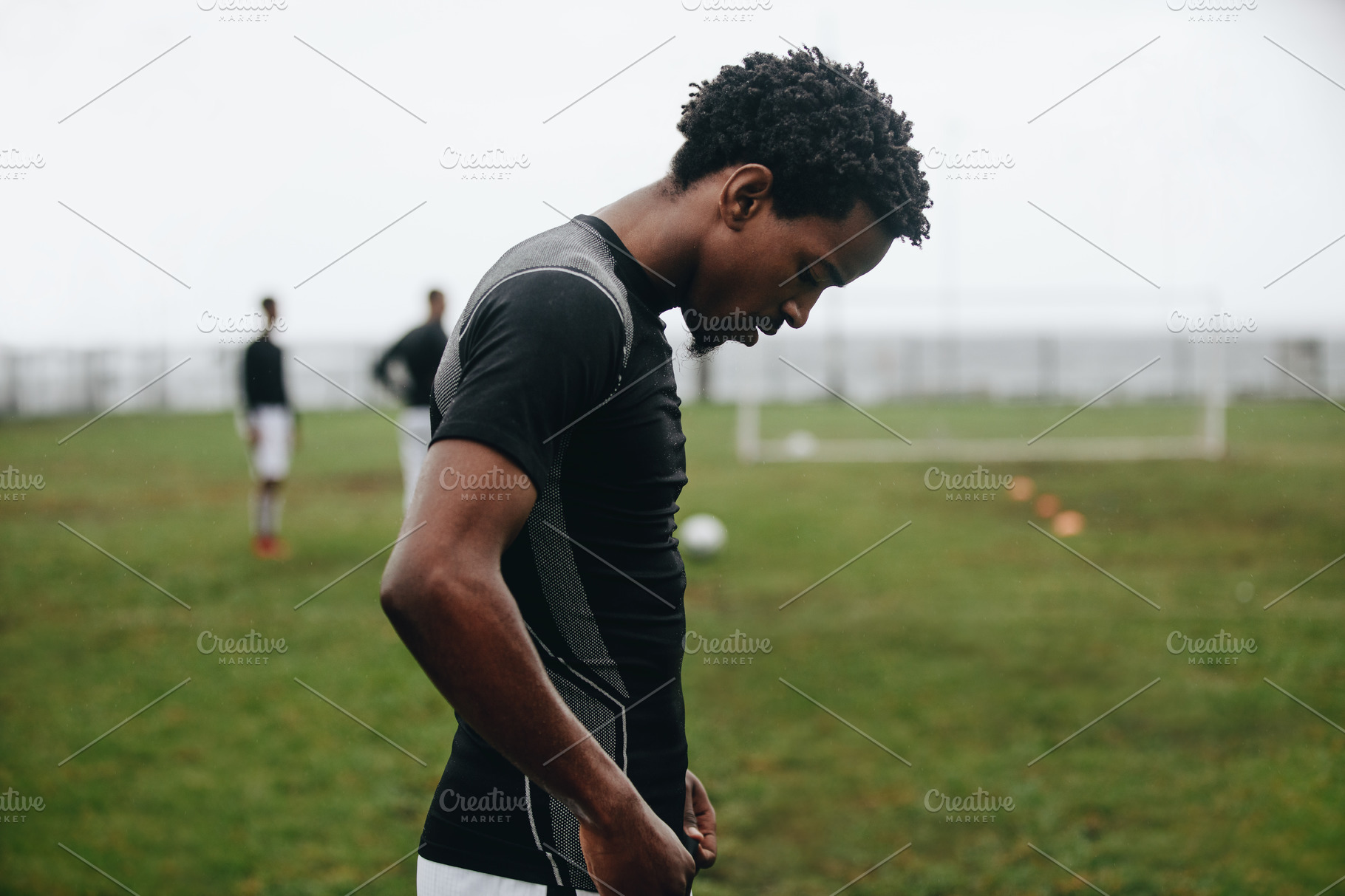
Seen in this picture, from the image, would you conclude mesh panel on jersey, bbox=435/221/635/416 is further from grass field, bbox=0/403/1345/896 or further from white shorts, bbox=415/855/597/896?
grass field, bbox=0/403/1345/896

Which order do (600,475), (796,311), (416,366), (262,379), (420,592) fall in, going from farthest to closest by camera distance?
(262,379) → (416,366) → (796,311) → (600,475) → (420,592)

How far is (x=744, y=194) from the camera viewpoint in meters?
1.41

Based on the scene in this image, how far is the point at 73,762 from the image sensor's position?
A: 4449 mm

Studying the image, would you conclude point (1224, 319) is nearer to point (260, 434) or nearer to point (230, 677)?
point (230, 677)

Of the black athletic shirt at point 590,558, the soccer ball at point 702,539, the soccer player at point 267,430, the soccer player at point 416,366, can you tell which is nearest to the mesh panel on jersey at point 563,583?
the black athletic shirt at point 590,558

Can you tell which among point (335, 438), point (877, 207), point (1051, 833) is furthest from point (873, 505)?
point (335, 438)

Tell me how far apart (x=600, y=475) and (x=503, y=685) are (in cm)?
34

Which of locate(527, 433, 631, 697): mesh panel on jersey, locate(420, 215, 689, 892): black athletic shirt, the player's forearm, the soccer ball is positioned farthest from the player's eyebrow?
the soccer ball

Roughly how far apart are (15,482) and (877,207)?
540 cm

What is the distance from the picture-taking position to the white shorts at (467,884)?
53.9 inches

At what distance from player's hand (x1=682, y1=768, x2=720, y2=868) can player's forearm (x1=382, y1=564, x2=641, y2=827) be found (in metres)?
0.48

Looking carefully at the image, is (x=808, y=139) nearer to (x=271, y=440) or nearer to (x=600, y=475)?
(x=600, y=475)

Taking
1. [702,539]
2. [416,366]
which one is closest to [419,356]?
[416,366]

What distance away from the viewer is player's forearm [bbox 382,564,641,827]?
1.03m
